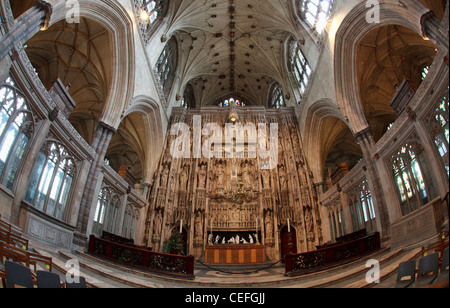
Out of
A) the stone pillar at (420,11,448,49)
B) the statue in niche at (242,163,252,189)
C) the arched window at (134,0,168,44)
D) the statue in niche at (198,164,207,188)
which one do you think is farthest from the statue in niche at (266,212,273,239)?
the arched window at (134,0,168,44)

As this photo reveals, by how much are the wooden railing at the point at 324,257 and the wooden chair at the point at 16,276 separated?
7.08m

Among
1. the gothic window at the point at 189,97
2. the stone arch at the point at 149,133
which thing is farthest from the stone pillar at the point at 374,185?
the gothic window at the point at 189,97

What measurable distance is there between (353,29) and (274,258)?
41.8 ft

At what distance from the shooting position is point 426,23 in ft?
25.6

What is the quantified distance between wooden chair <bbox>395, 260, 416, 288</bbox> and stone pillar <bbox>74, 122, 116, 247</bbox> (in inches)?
404

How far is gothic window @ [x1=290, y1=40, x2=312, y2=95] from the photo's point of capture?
1902cm

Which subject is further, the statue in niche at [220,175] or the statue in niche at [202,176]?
the statue in niche at [220,175]

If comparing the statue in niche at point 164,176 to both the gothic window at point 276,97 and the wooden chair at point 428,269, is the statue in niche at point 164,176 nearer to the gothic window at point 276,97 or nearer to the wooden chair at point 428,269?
the gothic window at point 276,97

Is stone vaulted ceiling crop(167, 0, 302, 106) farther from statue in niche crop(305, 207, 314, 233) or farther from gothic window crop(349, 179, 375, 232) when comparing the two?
statue in niche crop(305, 207, 314, 233)

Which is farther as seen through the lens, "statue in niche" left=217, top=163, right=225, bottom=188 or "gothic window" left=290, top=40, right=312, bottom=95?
"gothic window" left=290, top=40, right=312, bottom=95

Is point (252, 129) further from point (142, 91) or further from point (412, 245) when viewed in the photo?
point (412, 245)

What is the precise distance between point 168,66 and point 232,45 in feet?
20.4

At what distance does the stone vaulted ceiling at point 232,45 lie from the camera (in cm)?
1938
